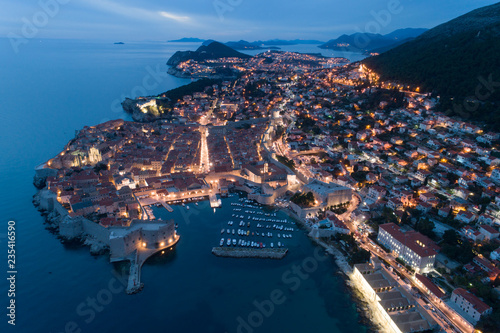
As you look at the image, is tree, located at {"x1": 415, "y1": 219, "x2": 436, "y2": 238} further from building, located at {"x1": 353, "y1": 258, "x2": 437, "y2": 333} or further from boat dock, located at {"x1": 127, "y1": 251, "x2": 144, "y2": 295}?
boat dock, located at {"x1": 127, "y1": 251, "x2": 144, "y2": 295}

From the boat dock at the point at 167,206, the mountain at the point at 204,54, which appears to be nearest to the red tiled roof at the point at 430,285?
the boat dock at the point at 167,206

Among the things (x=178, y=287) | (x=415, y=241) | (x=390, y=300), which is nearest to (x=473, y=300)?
(x=390, y=300)

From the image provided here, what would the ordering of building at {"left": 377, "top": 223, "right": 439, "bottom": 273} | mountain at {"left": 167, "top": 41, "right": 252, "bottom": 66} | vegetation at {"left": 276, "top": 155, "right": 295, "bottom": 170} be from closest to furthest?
building at {"left": 377, "top": 223, "right": 439, "bottom": 273} < vegetation at {"left": 276, "top": 155, "right": 295, "bottom": 170} < mountain at {"left": 167, "top": 41, "right": 252, "bottom": 66}

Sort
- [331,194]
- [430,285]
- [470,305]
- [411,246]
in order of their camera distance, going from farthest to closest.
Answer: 1. [331,194]
2. [411,246]
3. [430,285]
4. [470,305]

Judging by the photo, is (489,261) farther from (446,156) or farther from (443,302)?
(446,156)

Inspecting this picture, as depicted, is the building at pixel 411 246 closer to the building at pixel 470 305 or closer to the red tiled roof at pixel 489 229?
the building at pixel 470 305

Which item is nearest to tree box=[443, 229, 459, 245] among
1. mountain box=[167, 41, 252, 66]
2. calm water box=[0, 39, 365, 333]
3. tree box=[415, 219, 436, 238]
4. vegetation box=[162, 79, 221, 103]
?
tree box=[415, 219, 436, 238]

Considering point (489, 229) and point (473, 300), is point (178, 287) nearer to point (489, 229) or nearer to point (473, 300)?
point (473, 300)
